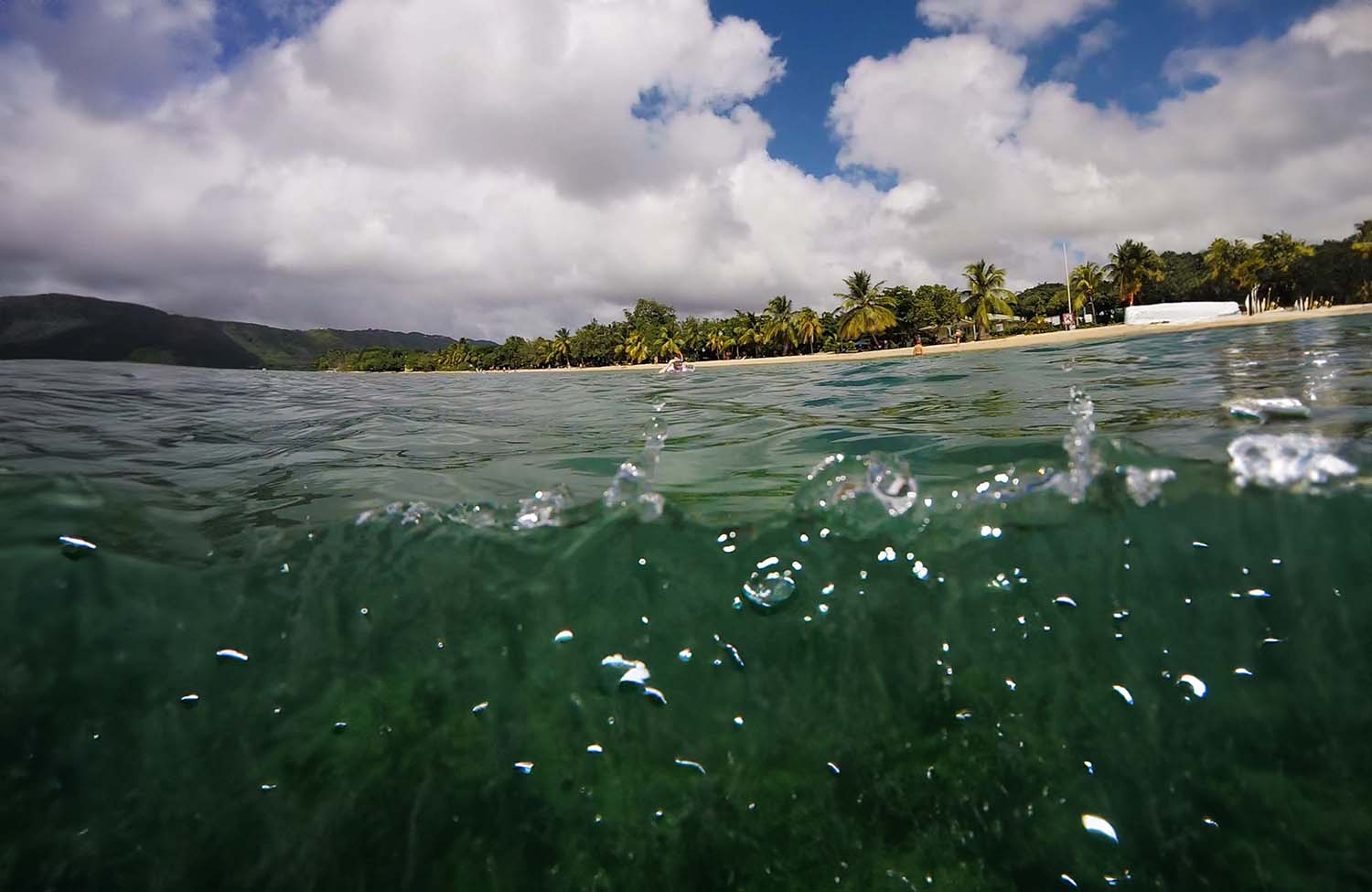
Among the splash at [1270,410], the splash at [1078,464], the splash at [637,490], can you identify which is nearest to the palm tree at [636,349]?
the splash at [637,490]

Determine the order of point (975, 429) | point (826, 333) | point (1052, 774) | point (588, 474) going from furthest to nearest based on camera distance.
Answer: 1. point (826, 333)
2. point (975, 429)
3. point (588, 474)
4. point (1052, 774)

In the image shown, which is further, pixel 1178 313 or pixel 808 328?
pixel 808 328

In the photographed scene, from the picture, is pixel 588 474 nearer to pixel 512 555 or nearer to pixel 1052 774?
pixel 512 555

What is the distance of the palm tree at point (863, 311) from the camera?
218 ft

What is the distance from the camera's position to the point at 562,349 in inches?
3831

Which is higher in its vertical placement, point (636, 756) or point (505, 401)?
point (505, 401)

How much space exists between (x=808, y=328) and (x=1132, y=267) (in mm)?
35277

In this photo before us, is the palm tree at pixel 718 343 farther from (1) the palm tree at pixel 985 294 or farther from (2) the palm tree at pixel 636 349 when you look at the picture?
(1) the palm tree at pixel 985 294

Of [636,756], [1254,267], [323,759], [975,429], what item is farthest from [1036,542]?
[1254,267]

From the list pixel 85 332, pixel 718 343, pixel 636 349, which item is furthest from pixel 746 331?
pixel 85 332

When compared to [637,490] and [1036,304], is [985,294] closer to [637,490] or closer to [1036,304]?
[1036,304]

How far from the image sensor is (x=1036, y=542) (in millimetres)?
3994

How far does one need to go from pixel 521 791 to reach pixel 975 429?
4.91 meters

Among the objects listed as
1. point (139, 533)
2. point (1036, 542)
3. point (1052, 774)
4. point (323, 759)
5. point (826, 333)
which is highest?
point (826, 333)
